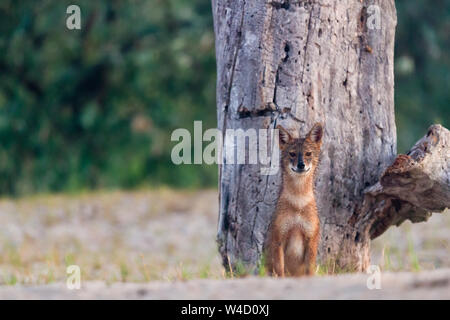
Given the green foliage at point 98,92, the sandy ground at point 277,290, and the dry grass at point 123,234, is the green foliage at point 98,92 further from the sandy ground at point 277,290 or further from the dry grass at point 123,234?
the sandy ground at point 277,290

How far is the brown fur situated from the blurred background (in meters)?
9.83

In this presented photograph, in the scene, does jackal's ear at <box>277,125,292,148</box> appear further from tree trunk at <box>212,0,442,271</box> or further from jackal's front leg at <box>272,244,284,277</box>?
jackal's front leg at <box>272,244,284,277</box>

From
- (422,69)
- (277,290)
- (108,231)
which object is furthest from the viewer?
(422,69)

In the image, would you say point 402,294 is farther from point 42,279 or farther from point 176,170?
point 176,170

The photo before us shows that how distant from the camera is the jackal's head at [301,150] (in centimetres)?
483

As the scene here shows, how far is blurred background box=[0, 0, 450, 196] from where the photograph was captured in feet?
48.0

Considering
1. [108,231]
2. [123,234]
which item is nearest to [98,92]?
[108,231]

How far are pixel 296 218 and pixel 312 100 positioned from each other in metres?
0.94

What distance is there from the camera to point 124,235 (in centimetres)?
1090

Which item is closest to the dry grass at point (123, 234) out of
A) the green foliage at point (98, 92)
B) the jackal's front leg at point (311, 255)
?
the green foliage at point (98, 92)

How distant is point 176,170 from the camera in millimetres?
15570

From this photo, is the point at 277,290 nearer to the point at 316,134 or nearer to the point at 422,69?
the point at 316,134

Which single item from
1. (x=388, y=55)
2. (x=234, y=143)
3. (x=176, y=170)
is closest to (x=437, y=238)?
(x=388, y=55)

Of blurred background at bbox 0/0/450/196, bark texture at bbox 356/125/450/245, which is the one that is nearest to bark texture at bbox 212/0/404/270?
bark texture at bbox 356/125/450/245
